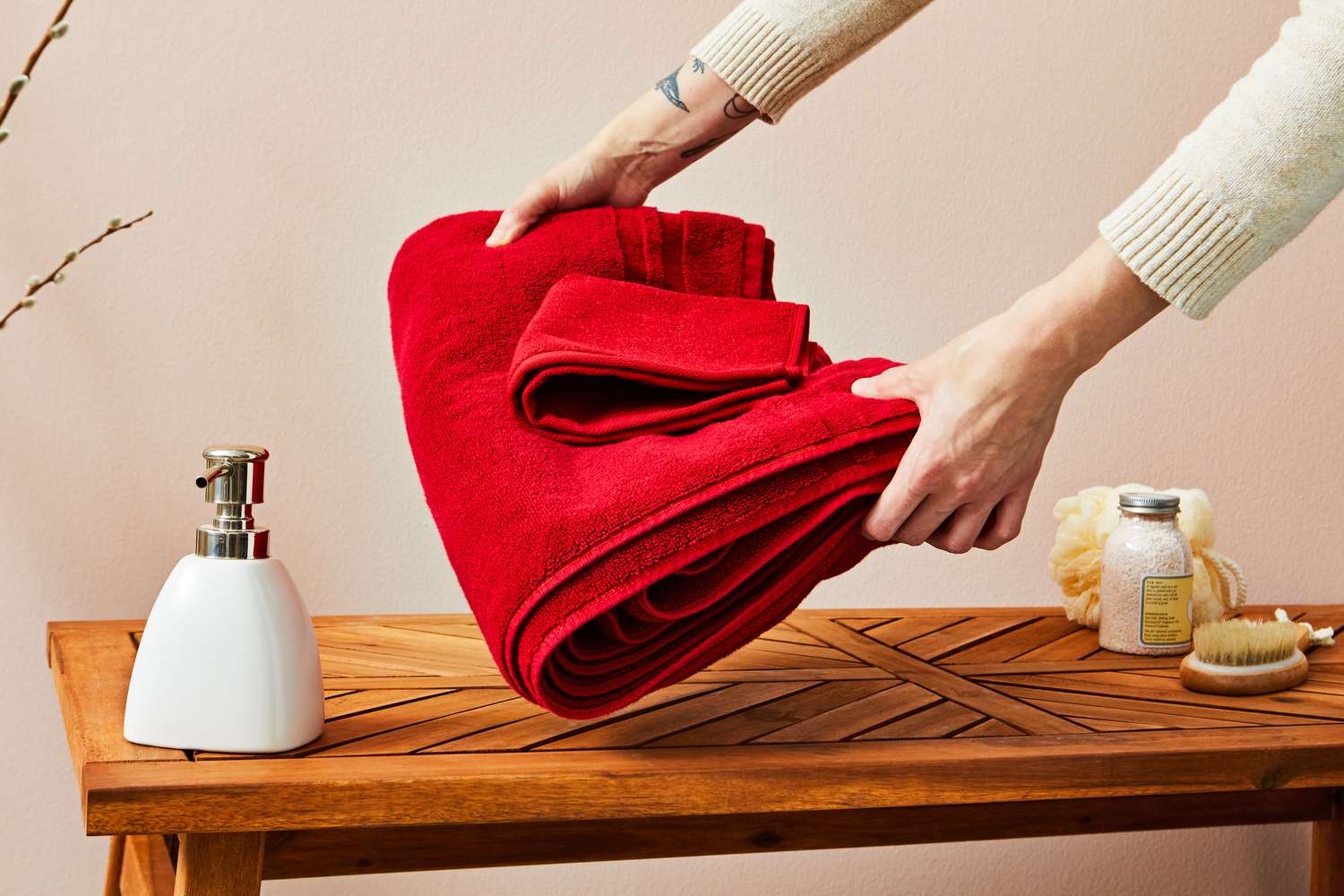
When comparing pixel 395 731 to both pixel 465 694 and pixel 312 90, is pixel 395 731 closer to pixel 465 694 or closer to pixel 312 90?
pixel 465 694

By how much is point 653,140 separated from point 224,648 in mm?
510

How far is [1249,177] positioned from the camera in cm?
69

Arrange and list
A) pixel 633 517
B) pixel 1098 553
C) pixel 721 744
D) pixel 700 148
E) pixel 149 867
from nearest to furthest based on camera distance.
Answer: pixel 633 517, pixel 721 744, pixel 149 867, pixel 700 148, pixel 1098 553

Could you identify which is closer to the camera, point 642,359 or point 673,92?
point 642,359

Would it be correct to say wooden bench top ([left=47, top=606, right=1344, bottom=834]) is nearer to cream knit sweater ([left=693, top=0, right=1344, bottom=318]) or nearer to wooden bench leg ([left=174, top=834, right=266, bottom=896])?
wooden bench leg ([left=174, top=834, right=266, bottom=896])

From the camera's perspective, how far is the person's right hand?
97 centimetres

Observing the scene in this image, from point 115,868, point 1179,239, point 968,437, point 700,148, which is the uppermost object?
point 700,148

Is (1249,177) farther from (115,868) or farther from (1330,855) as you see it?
(115,868)

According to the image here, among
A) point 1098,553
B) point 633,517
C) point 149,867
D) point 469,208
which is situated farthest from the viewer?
point 469,208

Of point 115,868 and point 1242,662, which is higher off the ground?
point 1242,662

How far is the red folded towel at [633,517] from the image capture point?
0.65 meters

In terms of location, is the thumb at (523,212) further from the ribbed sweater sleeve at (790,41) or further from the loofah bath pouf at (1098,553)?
the loofah bath pouf at (1098,553)

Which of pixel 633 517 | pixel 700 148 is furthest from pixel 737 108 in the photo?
pixel 633 517

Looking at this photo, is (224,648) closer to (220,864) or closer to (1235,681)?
(220,864)
